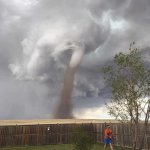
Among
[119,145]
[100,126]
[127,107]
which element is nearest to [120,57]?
[127,107]

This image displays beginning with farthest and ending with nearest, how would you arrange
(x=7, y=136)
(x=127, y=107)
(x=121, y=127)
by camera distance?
1. (x=7, y=136)
2. (x=121, y=127)
3. (x=127, y=107)

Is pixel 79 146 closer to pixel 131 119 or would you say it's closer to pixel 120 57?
pixel 131 119

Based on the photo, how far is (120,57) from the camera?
26.8m

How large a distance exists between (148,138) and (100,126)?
32.3ft

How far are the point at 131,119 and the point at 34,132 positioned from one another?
1468 cm

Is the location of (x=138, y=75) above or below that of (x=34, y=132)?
above

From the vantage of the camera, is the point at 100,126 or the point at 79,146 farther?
the point at 100,126

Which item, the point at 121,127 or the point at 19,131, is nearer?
the point at 121,127

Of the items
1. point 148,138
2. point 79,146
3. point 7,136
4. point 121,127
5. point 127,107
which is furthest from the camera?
point 7,136

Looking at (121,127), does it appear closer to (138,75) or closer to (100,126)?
(100,126)

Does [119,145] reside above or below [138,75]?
below

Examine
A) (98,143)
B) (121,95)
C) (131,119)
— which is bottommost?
(98,143)

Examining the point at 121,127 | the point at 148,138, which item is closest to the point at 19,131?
the point at 121,127

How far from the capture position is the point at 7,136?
36250 mm
